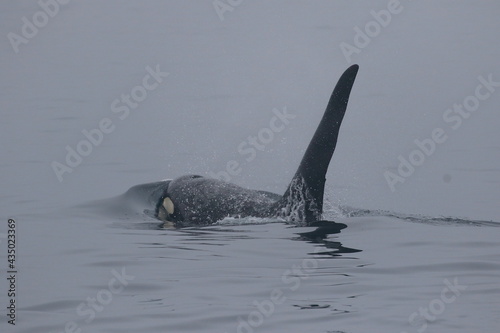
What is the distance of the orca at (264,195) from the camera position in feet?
46.4

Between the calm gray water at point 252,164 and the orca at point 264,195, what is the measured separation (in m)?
0.36

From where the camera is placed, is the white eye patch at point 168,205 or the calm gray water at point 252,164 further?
the white eye patch at point 168,205

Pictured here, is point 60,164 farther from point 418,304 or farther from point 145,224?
point 418,304

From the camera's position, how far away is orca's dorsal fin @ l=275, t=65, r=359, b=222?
45.5 feet

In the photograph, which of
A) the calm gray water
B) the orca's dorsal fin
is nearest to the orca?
the orca's dorsal fin

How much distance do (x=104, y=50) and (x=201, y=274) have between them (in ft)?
104

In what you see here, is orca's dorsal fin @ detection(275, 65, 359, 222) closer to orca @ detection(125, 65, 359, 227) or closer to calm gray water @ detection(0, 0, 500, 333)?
orca @ detection(125, 65, 359, 227)

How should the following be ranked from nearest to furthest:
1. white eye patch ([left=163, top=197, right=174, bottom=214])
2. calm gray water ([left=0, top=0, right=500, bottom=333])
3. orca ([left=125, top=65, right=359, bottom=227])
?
calm gray water ([left=0, top=0, right=500, bottom=333]) < orca ([left=125, top=65, right=359, bottom=227]) < white eye patch ([left=163, top=197, right=174, bottom=214])

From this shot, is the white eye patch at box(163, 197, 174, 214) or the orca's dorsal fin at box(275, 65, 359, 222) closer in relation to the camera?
the orca's dorsal fin at box(275, 65, 359, 222)

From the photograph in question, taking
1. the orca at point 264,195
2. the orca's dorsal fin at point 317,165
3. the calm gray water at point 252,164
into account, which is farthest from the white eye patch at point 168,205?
the orca's dorsal fin at point 317,165

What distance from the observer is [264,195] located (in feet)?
54.1

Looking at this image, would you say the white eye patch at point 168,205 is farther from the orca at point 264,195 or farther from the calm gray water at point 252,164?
the calm gray water at point 252,164

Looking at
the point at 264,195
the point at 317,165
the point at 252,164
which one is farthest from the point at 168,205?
the point at 252,164

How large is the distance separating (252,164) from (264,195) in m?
7.03
